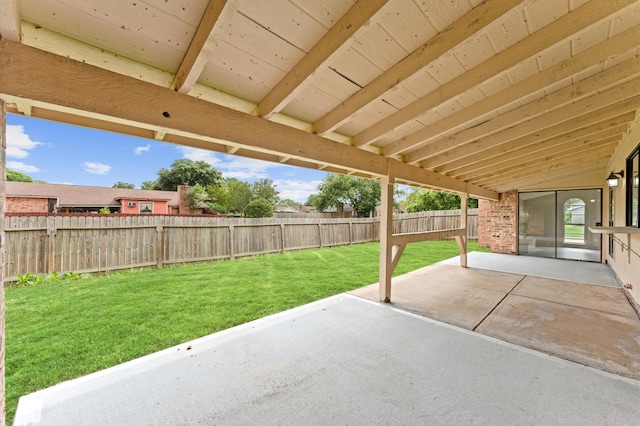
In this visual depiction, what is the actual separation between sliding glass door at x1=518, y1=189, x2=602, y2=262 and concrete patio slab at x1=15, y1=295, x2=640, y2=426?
7.69 m

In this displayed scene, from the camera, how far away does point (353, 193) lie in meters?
23.9

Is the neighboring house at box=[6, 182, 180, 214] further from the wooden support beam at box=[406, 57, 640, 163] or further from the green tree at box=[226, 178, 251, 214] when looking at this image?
the wooden support beam at box=[406, 57, 640, 163]

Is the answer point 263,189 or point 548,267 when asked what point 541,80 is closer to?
point 548,267

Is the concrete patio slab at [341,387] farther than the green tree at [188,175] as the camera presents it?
No

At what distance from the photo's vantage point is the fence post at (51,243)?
5.47m

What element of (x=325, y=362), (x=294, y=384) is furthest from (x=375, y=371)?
(x=294, y=384)

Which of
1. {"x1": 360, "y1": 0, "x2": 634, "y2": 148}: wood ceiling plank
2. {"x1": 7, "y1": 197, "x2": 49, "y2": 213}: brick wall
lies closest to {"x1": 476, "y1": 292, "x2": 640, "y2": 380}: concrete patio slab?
{"x1": 360, "y1": 0, "x2": 634, "y2": 148}: wood ceiling plank

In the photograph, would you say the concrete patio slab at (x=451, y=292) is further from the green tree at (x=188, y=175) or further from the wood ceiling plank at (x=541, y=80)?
the green tree at (x=188, y=175)

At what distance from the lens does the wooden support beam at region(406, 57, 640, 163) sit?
247 centimetres

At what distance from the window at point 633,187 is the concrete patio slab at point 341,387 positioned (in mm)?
3015

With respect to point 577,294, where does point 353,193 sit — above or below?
above

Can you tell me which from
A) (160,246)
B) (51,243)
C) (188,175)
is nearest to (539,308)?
(160,246)

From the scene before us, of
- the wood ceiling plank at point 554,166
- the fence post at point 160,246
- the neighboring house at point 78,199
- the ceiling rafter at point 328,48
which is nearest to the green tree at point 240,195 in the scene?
the neighboring house at point 78,199

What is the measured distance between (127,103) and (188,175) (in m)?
35.8
